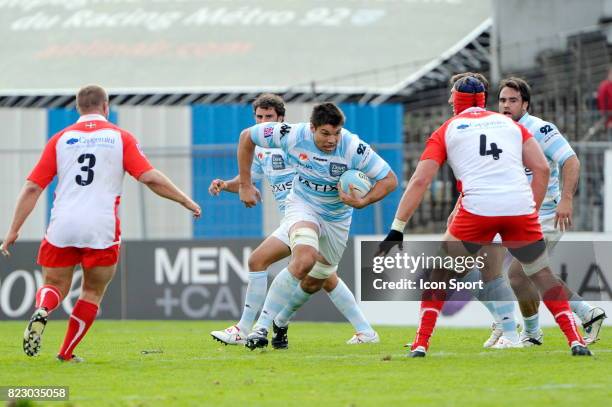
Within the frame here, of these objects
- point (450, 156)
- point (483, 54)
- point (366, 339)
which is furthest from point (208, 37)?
point (450, 156)

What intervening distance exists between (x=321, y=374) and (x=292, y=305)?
244 centimetres

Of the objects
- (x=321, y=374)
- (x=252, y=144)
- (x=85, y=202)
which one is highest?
(x=252, y=144)

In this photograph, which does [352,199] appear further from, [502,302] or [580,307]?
[580,307]

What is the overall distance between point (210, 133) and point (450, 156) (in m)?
11.2

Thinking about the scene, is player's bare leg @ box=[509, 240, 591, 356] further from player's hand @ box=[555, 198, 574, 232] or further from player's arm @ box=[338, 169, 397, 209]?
player's arm @ box=[338, 169, 397, 209]

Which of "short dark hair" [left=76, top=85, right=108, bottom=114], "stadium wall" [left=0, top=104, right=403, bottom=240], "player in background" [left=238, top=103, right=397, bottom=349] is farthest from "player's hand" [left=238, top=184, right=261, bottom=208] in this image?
"stadium wall" [left=0, top=104, right=403, bottom=240]

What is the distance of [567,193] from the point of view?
1216cm

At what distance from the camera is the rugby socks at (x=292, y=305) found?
12586 mm

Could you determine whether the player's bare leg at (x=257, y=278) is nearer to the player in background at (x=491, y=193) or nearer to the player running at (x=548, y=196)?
the player running at (x=548, y=196)

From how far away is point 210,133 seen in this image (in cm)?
2181

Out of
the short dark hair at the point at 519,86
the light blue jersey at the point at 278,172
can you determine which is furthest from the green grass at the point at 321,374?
the short dark hair at the point at 519,86

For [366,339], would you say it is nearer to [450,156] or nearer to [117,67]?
[450,156]

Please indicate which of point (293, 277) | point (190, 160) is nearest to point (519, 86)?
point (293, 277)

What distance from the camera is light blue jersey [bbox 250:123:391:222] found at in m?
12.1
